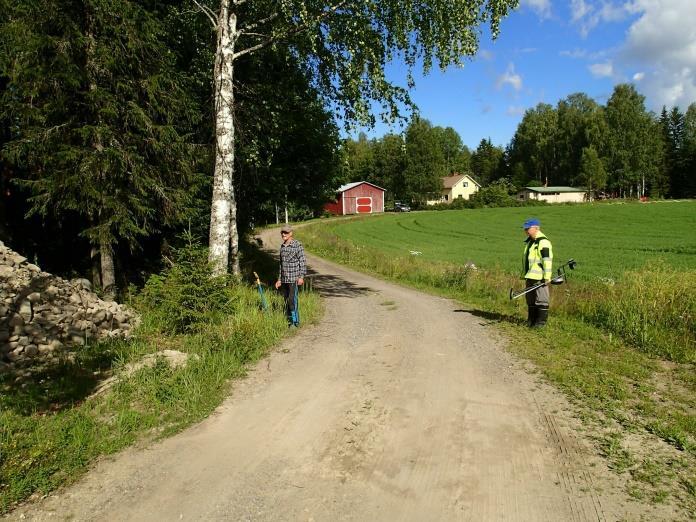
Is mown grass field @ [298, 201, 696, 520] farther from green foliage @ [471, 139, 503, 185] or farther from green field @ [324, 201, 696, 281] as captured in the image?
green foliage @ [471, 139, 503, 185]

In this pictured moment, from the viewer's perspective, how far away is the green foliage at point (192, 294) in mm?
7777

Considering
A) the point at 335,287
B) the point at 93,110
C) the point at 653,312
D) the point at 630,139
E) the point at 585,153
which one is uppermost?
the point at 630,139

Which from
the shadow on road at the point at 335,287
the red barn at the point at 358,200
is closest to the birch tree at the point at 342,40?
the shadow on road at the point at 335,287

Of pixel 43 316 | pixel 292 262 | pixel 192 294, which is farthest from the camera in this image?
pixel 292 262

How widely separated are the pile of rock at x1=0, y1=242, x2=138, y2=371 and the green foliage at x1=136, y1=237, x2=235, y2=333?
866 millimetres

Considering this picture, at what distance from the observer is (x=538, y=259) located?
333 inches

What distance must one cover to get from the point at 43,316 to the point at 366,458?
5.72 m

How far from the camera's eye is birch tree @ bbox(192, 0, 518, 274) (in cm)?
937

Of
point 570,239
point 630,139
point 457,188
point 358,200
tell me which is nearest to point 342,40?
point 570,239

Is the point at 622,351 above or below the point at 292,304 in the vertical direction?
below

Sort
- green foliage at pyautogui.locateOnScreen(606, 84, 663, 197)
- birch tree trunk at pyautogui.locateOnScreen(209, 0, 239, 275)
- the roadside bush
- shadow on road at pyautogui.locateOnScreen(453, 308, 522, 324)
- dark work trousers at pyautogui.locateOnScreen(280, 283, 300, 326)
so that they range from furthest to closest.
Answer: green foliage at pyautogui.locateOnScreen(606, 84, 663, 197)
shadow on road at pyautogui.locateOnScreen(453, 308, 522, 324)
birch tree trunk at pyautogui.locateOnScreen(209, 0, 239, 275)
dark work trousers at pyautogui.locateOnScreen(280, 283, 300, 326)
the roadside bush

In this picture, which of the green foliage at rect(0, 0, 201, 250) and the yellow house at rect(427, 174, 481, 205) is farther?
the yellow house at rect(427, 174, 481, 205)

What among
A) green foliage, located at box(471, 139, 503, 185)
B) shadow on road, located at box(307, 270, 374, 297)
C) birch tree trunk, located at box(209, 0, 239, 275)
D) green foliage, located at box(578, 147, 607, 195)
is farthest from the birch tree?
green foliage, located at box(471, 139, 503, 185)

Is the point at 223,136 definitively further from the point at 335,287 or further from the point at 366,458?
the point at 366,458
